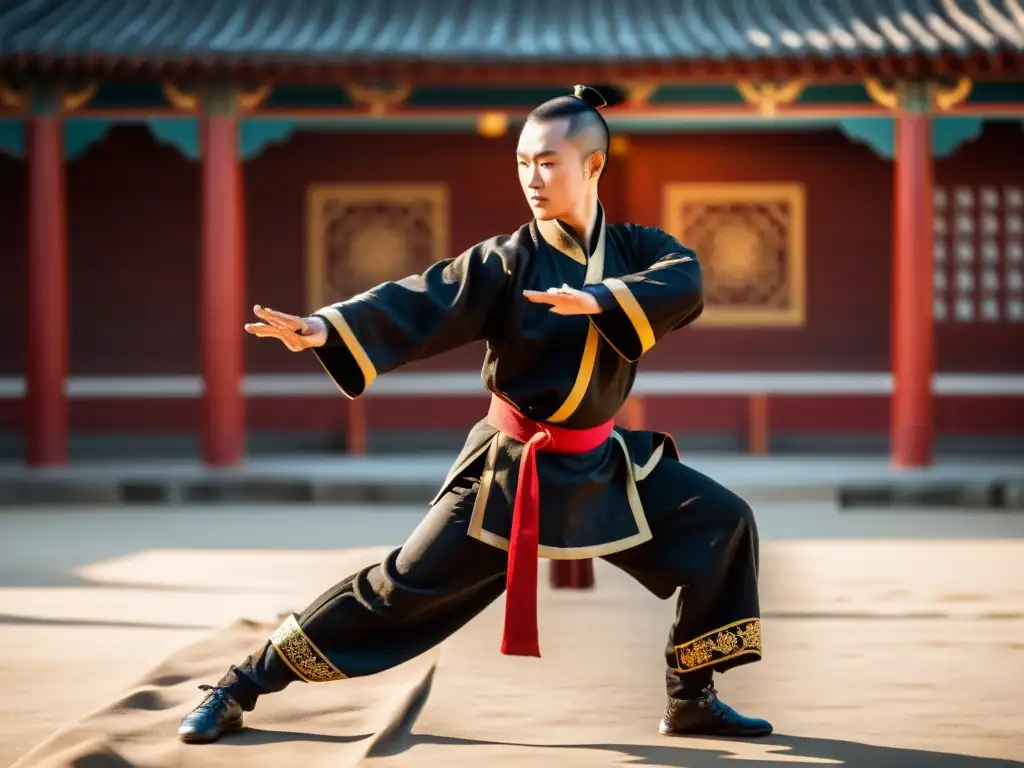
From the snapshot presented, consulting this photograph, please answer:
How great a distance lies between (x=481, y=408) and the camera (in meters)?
13.7

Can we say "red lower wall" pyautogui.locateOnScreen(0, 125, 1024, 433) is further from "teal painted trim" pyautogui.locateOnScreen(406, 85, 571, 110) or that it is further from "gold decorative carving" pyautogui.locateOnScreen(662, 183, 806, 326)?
"teal painted trim" pyautogui.locateOnScreen(406, 85, 571, 110)

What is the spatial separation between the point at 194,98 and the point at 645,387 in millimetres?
3813

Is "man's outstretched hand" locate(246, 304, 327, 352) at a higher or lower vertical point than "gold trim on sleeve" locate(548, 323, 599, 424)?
higher

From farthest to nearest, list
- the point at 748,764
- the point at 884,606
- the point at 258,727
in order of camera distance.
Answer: the point at 884,606
the point at 258,727
the point at 748,764

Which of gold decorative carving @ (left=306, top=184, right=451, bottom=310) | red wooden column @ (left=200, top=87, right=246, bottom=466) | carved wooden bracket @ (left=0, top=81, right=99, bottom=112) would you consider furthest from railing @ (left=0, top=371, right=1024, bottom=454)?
carved wooden bracket @ (left=0, top=81, right=99, bottom=112)

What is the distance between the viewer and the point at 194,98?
38.5 feet

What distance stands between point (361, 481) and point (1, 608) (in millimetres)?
4430

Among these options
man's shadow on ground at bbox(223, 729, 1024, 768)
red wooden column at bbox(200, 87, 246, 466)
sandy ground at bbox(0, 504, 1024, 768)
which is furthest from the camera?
red wooden column at bbox(200, 87, 246, 466)

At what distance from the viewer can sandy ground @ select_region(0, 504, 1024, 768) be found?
453cm

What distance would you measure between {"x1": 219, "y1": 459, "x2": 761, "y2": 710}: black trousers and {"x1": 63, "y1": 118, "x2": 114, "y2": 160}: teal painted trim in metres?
7.97

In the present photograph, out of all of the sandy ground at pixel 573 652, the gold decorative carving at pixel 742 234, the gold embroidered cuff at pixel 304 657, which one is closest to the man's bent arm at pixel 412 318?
the gold embroidered cuff at pixel 304 657

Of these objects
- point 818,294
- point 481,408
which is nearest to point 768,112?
point 818,294

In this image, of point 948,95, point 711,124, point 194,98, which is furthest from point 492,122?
point 948,95

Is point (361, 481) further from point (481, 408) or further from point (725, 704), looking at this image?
point (725, 704)
